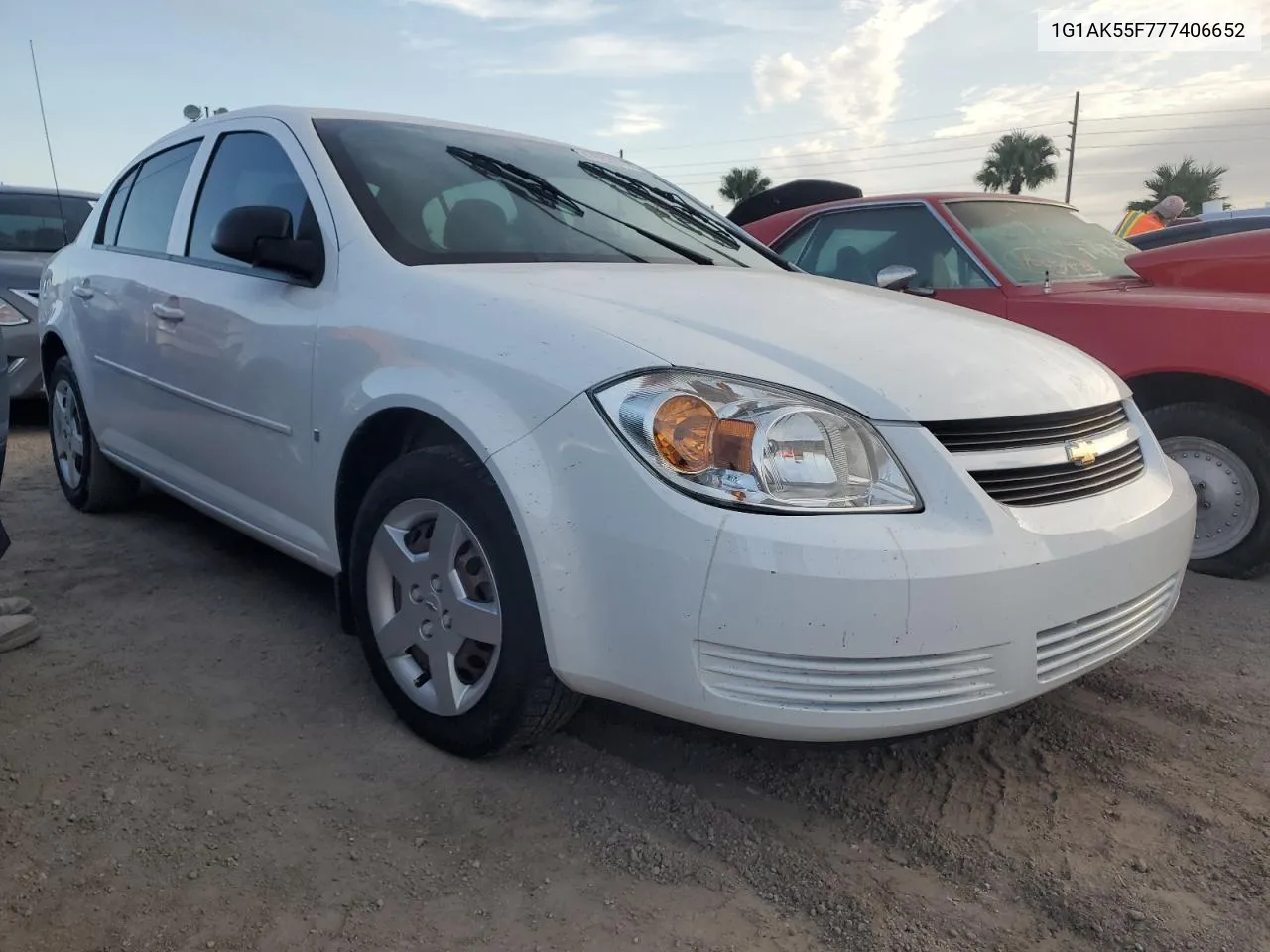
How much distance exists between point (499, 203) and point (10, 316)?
16.2ft

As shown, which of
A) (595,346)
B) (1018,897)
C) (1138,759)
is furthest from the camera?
(1138,759)

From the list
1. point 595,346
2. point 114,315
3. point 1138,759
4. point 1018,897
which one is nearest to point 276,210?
point 595,346

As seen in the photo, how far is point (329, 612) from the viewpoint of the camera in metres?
3.38

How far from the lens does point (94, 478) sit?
4.34 metres

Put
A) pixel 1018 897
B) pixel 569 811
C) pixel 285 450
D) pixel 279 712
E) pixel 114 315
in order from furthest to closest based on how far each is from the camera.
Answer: pixel 114 315 → pixel 285 450 → pixel 279 712 → pixel 569 811 → pixel 1018 897

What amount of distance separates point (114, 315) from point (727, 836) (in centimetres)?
307

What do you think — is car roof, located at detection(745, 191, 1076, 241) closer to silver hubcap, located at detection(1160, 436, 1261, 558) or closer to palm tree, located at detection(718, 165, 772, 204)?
silver hubcap, located at detection(1160, 436, 1261, 558)

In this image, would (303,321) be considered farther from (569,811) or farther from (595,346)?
(569,811)

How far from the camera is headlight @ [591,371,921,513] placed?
1893mm

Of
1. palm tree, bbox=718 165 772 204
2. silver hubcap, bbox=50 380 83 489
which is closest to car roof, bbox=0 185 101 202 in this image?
silver hubcap, bbox=50 380 83 489

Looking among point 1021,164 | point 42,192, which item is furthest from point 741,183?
point 42,192

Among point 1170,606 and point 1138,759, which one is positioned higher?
point 1170,606

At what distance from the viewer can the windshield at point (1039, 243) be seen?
14.9 feet

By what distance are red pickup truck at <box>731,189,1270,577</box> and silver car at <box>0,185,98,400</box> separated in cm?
469
